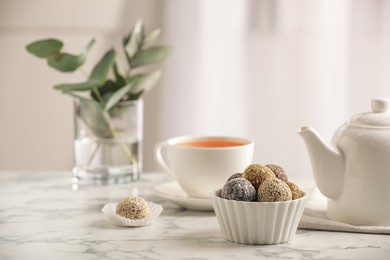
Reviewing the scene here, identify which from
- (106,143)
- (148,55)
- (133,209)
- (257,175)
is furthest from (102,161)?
(257,175)

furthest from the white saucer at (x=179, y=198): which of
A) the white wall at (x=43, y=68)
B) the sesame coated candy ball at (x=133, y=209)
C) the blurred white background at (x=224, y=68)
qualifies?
the white wall at (x=43, y=68)

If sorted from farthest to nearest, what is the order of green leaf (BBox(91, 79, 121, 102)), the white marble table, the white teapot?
1. green leaf (BBox(91, 79, 121, 102))
2. the white teapot
3. the white marble table

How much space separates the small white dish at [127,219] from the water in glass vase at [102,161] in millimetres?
317

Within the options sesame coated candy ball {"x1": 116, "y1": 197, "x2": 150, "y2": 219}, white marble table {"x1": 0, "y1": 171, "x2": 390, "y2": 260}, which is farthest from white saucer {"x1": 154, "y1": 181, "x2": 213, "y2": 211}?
sesame coated candy ball {"x1": 116, "y1": 197, "x2": 150, "y2": 219}

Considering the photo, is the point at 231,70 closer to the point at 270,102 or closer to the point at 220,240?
the point at 270,102

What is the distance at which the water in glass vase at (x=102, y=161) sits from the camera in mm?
1720

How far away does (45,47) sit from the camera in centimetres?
168

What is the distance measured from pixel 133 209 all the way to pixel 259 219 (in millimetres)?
238

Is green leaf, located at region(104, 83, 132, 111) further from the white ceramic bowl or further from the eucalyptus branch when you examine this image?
the white ceramic bowl

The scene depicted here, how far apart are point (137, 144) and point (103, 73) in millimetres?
193

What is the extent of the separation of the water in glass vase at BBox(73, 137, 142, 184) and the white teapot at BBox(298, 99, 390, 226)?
53 centimetres

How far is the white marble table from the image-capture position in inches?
46.2

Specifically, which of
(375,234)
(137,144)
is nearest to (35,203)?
(137,144)

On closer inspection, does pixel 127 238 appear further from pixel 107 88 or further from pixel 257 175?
pixel 107 88
